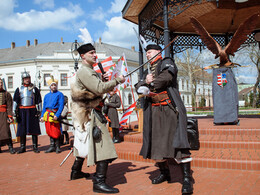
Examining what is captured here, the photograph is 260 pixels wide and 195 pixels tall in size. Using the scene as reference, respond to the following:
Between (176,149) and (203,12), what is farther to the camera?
(203,12)

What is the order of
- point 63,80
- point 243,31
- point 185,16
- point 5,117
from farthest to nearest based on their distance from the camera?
point 63,80 < point 185,16 < point 5,117 < point 243,31

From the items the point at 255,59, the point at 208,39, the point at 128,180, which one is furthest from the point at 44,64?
the point at 128,180

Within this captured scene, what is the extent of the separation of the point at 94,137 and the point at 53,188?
109 cm

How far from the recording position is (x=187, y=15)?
371 inches

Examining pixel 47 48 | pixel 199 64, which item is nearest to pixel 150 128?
pixel 199 64

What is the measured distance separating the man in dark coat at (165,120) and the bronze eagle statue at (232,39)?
4114 mm

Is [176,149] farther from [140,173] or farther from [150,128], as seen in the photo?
[140,173]

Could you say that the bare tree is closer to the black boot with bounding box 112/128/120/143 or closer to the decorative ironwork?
the decorative ironwork

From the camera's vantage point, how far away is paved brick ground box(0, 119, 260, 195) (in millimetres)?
3125

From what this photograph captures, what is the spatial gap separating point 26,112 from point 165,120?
4918 mm

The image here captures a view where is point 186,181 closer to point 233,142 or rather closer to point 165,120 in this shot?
point 165,120

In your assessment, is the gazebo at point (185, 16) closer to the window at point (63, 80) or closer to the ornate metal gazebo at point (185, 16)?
the ornate metal gazebo at point (185, 16)

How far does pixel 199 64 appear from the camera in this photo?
115ft

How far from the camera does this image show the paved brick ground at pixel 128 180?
3.12 meters
